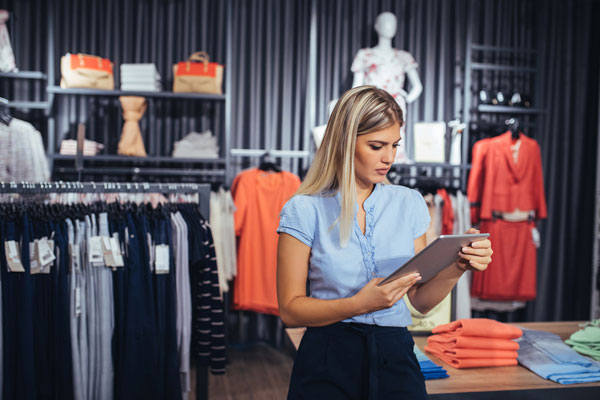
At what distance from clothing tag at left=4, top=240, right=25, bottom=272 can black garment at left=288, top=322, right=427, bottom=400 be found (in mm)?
1268

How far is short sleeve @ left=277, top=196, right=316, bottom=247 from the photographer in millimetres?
Answer: 1196

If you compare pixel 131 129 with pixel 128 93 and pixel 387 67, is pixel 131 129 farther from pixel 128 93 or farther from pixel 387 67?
pixel 387 67

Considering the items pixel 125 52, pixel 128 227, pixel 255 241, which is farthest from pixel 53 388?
pixel 125 52

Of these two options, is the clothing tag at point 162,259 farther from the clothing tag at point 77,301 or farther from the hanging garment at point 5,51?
the hanging garment at point 5,51

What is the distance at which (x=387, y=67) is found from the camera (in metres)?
3.90

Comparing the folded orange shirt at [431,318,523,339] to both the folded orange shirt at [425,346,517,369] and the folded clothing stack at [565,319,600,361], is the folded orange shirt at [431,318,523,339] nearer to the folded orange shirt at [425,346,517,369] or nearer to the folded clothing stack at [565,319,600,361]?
the folded orange shirt at [425,346,517,369]

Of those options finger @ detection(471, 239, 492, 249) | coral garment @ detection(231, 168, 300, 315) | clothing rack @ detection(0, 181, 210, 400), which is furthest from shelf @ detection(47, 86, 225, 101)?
finger @ detection(471, 239, 492, 249)

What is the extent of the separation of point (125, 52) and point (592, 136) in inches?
154

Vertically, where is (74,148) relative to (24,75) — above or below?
below

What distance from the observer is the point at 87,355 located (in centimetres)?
203

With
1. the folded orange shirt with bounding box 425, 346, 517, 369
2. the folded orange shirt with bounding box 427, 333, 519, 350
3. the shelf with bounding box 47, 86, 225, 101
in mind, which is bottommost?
the folded orange shirt with bounding box 425, 346, 517, 369

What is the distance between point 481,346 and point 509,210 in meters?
2.42

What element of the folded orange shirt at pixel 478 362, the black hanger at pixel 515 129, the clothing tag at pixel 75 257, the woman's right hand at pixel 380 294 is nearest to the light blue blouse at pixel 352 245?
the woman's right hand at pixel 380 294

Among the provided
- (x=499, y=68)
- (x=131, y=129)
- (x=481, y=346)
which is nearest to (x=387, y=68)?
(x=499, y=68)
